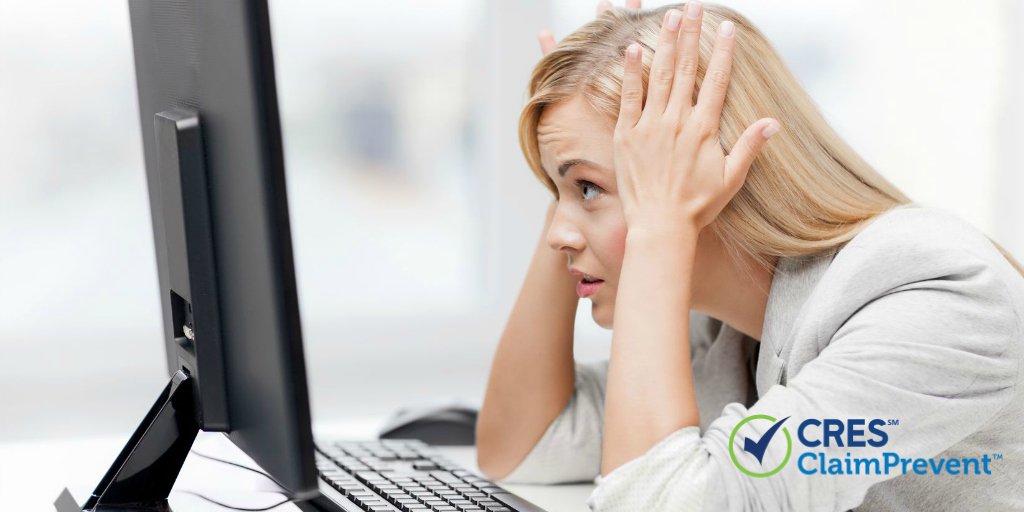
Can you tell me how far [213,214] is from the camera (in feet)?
2.74

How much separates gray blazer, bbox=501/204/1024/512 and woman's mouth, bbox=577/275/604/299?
210 mm

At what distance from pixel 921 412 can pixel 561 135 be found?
43 cm

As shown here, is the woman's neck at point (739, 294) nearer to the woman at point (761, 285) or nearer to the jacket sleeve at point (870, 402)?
the woman at point (761, 285)

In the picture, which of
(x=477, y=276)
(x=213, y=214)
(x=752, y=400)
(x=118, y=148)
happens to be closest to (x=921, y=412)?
(x=752, y=400)

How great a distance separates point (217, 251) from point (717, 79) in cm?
49

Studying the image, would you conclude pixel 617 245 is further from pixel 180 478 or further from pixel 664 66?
pixel 180 478

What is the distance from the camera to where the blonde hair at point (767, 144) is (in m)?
1.03

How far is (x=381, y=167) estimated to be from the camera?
2.21 meters

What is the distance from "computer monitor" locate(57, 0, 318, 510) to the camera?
0.73m

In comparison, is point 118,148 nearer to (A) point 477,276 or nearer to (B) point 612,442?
(A) point 477,276

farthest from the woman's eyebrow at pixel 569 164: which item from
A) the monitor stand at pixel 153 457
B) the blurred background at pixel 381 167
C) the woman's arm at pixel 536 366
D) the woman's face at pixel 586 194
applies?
the blurred background at pixel 381 167

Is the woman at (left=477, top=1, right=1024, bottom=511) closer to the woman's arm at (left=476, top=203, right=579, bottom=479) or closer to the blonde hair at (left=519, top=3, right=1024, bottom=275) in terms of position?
the blonde hair at (left=519, top=3, right=1024, bottom=275)

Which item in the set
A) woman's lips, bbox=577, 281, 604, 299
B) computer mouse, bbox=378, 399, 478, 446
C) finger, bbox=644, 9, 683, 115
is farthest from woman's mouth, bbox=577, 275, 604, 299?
computer mouse, bbox=378, 399, 478, 446

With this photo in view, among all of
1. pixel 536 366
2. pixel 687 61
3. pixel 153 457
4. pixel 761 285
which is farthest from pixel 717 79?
pixel 153 457
